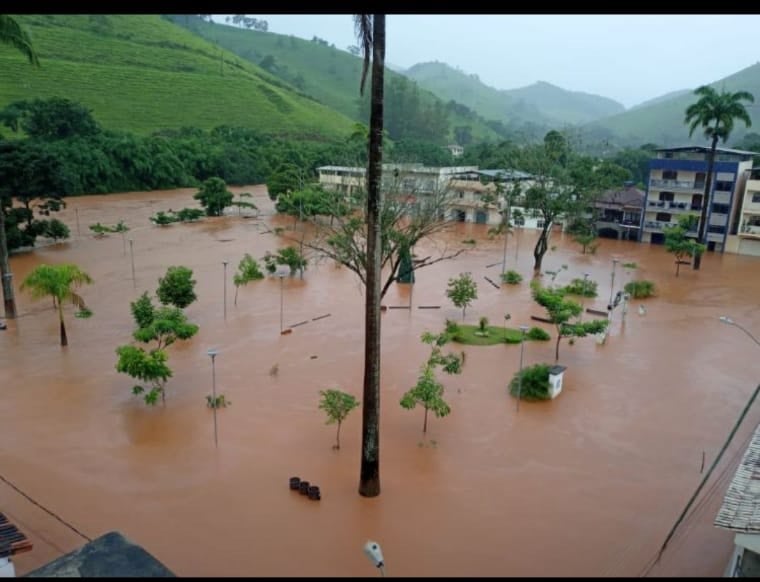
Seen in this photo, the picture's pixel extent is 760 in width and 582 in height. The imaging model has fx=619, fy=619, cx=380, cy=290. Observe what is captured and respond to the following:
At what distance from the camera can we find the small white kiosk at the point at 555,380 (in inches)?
564

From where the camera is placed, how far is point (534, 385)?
1439cm

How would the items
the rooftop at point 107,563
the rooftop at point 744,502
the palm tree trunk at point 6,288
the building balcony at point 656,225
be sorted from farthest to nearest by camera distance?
1. the building balcony at point 656,225
2. the palm tree trunk at point 6,288
3. the rooftop at point 744,502
4. the rooftop at point 107,563

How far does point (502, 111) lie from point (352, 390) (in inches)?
7753

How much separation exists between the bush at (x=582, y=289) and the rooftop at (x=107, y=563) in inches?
824

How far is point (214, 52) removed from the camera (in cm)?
9488

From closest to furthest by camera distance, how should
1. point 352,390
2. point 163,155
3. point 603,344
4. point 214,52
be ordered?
point 352,390, point 603,344, point 163,155, point 214,52

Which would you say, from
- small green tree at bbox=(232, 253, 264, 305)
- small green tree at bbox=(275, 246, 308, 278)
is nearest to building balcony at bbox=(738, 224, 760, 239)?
small green tree at bbox=(275, 246, 308, 278)

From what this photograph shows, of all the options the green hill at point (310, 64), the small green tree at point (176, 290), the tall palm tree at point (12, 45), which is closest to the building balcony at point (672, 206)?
the small green tree at point (176, 290)

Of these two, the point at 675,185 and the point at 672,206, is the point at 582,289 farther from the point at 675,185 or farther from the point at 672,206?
the point at 675,185

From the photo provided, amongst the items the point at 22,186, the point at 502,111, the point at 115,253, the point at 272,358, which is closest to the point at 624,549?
the point at 272,358

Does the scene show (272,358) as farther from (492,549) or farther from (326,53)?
(326,53)

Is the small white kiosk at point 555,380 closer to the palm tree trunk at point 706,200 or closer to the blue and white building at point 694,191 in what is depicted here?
the palm tree trunk at point 706,200

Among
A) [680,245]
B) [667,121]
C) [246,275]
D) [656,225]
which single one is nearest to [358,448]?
[246,275]

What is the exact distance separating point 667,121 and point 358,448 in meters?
153
